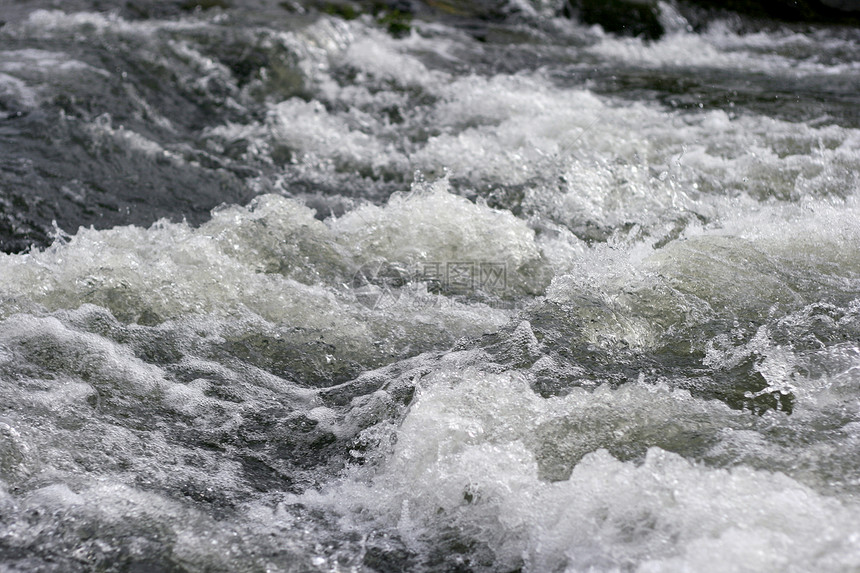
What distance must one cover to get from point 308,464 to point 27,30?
5029 mm

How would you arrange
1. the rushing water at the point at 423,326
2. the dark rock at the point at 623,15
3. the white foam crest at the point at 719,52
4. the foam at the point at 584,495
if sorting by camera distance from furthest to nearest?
the dark rock at the point at 623,15
the white foam crest at the point at 719,52
the rushing water at the point at 423,326
the foam at the point at 584,495

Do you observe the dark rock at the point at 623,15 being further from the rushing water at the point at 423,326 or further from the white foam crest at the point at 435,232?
the white foam crest at the point at 435,232

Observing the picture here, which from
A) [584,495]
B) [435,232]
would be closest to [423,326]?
[435,232]

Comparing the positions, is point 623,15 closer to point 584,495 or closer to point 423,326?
point 423,326

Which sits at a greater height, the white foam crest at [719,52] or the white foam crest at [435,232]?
the white foam crest at [719,52]

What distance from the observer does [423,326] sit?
2.55m

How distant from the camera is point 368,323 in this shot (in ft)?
8.42

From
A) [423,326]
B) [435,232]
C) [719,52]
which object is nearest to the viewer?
[423,326]

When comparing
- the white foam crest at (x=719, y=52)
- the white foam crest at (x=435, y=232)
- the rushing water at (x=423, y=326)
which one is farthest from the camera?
the white foam crest at (x=719, y=52)

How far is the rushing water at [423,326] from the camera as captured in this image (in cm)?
167

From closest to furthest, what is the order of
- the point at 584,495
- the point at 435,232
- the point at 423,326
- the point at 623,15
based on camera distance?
the point at 584,495 < the point at 423,326 < the point at 435,232 < the point at 623,15

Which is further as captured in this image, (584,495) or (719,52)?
(719,52)

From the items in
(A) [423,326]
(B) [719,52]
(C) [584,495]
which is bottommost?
(A) [423,326]

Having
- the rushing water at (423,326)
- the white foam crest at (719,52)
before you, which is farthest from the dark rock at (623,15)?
the rushing water at (423,326)
